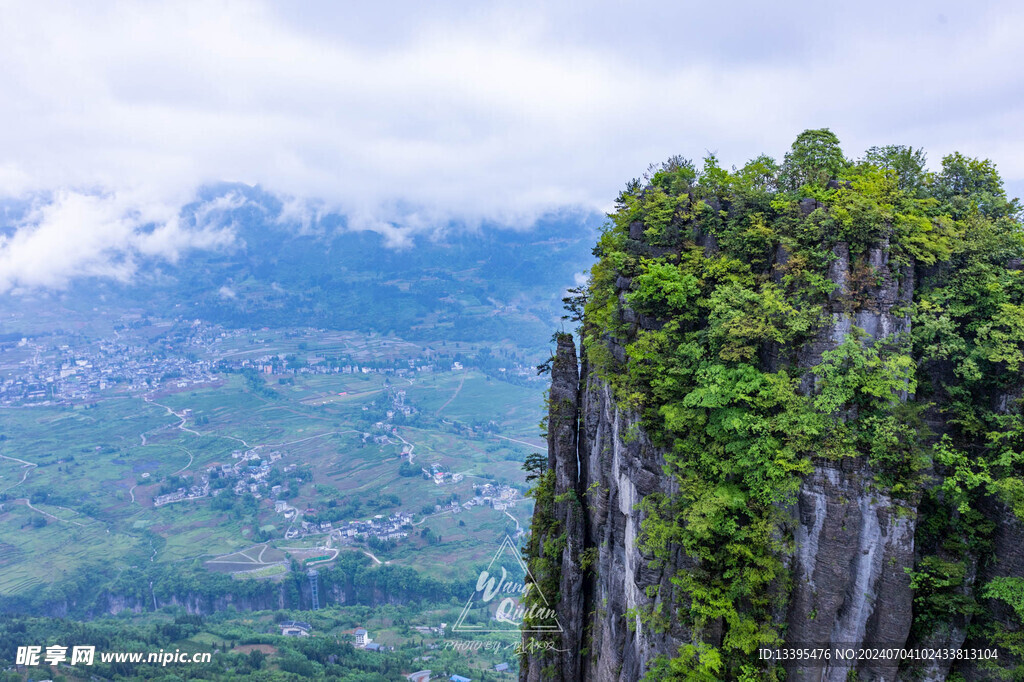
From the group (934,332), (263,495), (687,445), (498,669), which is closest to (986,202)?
(934,332)

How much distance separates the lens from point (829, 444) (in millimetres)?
→ 15883

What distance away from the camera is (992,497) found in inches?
607

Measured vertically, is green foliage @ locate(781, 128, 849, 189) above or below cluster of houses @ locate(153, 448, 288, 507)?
above

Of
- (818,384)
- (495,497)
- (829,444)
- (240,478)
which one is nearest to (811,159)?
(818,384)

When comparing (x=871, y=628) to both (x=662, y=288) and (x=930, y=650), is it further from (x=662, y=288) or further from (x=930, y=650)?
(x=662, y=288)

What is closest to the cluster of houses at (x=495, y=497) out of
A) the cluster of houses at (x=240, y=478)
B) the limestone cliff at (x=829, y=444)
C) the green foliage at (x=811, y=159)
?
the cluster of houses at (x=240, y=478)

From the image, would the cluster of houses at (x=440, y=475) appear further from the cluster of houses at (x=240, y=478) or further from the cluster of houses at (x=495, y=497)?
the cluster of houses at (x=240, y=478)

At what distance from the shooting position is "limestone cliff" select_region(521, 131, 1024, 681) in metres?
15.6

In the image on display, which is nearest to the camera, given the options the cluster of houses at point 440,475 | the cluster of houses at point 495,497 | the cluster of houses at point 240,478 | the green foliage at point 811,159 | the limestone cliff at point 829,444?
the limestone cliff at point 829,444

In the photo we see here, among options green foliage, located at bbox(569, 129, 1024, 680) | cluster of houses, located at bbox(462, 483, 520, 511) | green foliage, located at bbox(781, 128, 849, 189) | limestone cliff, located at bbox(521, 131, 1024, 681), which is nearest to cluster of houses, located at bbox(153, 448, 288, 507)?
cluster of houses, located at bbox(462, 483, 520, 511)

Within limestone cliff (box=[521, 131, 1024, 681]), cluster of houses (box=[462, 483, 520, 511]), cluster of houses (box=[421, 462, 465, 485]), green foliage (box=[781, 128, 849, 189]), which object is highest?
green foliage (box=[781, 128, 849, 189])

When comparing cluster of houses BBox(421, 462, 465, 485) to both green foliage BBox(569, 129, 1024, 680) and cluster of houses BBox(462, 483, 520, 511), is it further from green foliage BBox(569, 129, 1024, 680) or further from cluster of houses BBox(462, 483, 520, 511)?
green foliage BBox(569, 129, 1024, 680)

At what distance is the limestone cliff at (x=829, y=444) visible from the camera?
15570 mm

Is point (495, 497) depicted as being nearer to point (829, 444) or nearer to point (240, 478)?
point (240, 478)
